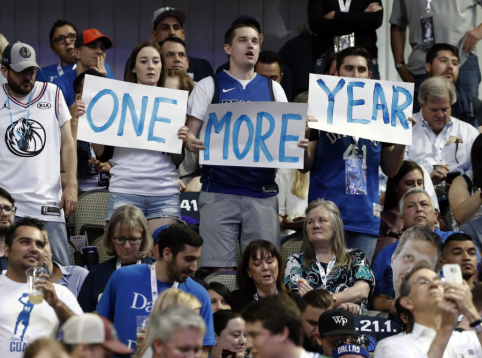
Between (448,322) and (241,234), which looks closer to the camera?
(448,322)

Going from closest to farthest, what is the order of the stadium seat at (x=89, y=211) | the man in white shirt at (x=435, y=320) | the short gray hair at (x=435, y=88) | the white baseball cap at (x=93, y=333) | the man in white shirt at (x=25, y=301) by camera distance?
the white baseball cap at (x=93, y=333) < the man in white shirt at (x=435, y=320) < the man in white shirt at (x=25, y=301) < the stadium seat at (x=89, y=211) < the short gray hair at (x=435, y=88)

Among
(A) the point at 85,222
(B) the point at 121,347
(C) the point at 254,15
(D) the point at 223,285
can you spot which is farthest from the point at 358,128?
(C) the point at 254,15

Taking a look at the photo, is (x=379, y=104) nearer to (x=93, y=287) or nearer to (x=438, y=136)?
(x=438, y=136)

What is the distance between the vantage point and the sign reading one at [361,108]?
710cm

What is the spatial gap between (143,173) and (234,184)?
0.72 meters

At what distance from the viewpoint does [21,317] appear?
5.22m

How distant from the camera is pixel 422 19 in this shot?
9.82 metres

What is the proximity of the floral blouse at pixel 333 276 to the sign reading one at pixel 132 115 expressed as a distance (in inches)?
52.7

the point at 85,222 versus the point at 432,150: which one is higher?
the point at 432,150

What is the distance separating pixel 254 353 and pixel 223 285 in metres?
2.16

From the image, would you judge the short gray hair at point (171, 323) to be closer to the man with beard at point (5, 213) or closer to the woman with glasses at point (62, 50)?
the man with beard at point (5, 213)

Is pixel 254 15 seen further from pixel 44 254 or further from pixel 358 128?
pixel 44 254

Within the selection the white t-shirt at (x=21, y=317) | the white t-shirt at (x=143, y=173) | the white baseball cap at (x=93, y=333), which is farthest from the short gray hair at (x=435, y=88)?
the white baseball cap at (x=93, y=333)

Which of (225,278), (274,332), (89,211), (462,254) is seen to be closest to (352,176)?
(462,254)
